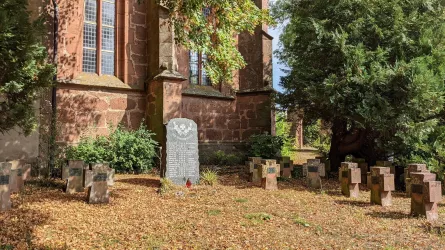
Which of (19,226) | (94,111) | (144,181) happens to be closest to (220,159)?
(144,181)

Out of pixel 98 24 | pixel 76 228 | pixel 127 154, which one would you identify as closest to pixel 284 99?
pixel 127 154

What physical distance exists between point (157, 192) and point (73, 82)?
15.7ft

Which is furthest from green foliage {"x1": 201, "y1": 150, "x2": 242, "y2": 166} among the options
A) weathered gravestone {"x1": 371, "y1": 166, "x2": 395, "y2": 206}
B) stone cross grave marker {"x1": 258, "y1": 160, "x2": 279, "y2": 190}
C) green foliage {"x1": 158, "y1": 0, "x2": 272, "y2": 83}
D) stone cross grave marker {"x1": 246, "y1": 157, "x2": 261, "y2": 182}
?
weathered gravestone {"x1": 371, "y1": 166, "x2": 395, "y2": 206}

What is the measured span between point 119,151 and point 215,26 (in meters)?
4.17

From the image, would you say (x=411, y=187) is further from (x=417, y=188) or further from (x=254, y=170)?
(x=254, y=170)

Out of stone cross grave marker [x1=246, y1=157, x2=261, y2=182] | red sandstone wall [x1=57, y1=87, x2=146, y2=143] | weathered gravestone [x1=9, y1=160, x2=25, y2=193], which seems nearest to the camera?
weathered gravestone [x1=9, y1=160, x2=25, y2=193]

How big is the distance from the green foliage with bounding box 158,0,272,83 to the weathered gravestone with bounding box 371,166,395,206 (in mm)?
4417

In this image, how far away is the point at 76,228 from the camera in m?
4.40

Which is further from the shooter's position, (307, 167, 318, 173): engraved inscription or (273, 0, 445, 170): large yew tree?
(307, 167, 318, 173): engraved inscription

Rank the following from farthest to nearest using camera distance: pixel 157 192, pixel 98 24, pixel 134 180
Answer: pixel 98 24 < pixel 134 180 < pixel 157 192

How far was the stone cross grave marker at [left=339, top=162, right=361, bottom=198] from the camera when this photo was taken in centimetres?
722

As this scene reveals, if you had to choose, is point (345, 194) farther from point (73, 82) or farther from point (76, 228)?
point (73, 82)

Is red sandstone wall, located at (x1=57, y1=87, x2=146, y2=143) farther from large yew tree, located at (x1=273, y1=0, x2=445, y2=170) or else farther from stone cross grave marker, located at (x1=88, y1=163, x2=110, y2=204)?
large yew tree, located at (x1=273, y1=0, x2=445, y2=170)

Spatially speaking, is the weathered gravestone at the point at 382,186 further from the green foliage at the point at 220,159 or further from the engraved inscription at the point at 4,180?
the engraved inscription at the point at 4,180
